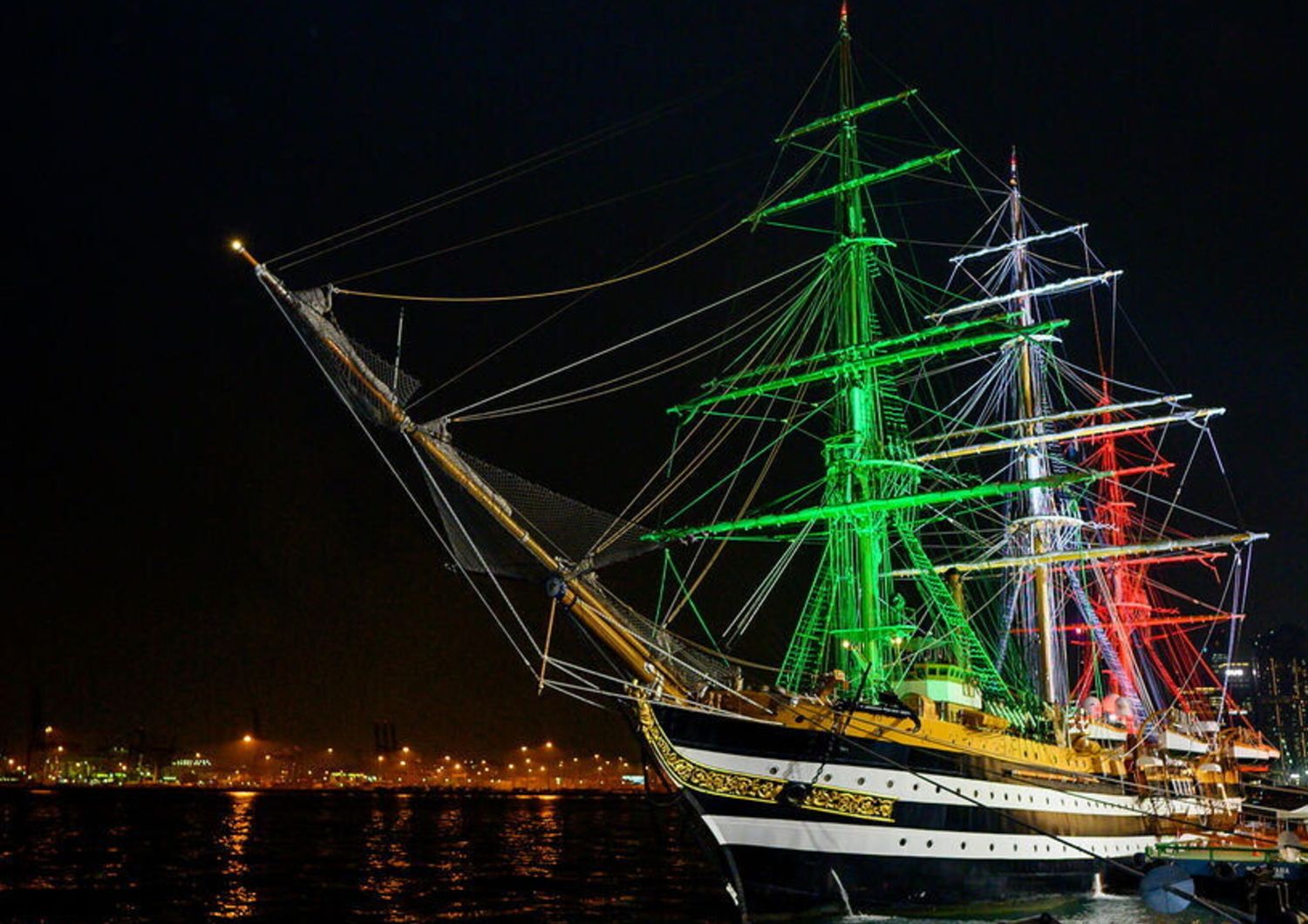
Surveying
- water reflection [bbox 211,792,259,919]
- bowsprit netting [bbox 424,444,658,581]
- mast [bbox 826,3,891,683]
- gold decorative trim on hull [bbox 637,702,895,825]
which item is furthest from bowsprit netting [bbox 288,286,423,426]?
water reflection [bbox 211,792,259,919]

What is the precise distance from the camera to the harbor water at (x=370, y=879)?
108ft

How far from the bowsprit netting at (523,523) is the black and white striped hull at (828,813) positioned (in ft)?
11.5

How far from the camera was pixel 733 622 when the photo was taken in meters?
27.3

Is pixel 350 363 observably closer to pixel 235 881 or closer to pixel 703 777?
pixel 703 777

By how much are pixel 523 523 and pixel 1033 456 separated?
28.0m

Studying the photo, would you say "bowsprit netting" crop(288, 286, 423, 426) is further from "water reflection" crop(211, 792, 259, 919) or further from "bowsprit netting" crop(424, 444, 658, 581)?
"water reflection" crop(211, 792, 259, 919)

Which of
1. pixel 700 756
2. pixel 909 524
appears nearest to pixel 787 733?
pixel 700 756

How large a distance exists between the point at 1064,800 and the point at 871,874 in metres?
9.43

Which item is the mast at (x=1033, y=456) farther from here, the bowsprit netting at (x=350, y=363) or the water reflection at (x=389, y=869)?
the bowsprit netting at (x=350, y=363)

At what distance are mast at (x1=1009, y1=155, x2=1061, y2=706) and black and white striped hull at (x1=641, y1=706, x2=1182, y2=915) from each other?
701 inches

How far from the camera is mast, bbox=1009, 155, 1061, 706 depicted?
141 ft

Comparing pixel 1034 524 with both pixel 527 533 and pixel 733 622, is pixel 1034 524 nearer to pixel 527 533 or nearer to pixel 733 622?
pixel 733 622

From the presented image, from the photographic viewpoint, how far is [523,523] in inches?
891

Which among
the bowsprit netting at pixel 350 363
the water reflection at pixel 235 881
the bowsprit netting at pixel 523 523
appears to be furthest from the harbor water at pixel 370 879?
the bowsprit netting at pixel 350 363
